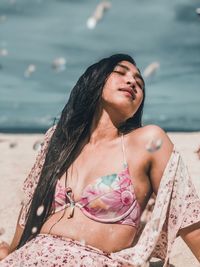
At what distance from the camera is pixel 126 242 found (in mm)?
3799

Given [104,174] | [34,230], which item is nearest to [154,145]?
[104,174]

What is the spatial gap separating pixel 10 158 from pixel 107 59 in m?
10.1

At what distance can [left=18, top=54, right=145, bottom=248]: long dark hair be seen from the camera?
13.5ft

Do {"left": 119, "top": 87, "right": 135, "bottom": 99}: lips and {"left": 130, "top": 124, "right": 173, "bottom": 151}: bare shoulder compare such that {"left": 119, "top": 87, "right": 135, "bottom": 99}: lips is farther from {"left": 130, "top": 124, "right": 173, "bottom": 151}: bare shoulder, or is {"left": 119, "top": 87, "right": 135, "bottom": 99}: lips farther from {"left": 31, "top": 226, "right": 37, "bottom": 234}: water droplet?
{"left": 31, "top": 226, "right": 37, "bottom": 234}: water droplet

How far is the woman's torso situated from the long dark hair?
4.5 inches

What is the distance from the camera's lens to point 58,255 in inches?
139

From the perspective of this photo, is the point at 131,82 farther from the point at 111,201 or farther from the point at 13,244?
the point at 13,244

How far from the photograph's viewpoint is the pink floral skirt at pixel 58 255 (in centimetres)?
350

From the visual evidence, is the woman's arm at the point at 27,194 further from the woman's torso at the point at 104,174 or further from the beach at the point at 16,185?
the beach at the point at 16,185

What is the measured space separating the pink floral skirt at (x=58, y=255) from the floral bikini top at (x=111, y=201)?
0.23m

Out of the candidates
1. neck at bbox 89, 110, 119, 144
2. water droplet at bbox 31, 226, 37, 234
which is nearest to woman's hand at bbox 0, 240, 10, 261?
water droplet at bbox 31, 226, 37, 234

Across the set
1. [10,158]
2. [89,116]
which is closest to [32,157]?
[10,158]

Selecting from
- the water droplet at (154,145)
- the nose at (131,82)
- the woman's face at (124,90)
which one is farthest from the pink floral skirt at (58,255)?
the nose at (131,82)

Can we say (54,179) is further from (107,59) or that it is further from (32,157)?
(32,157)
